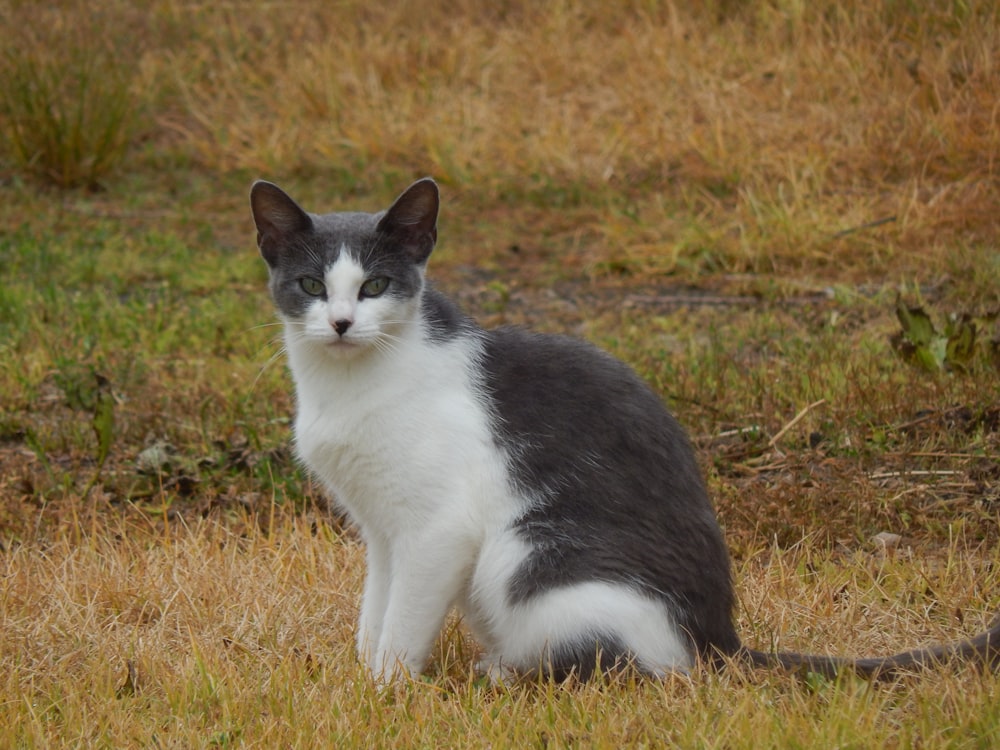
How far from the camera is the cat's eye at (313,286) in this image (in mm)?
3281

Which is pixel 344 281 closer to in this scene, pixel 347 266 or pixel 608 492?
pixel 347 266

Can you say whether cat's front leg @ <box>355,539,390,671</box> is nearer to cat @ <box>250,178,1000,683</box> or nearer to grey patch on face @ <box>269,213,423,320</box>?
cat @ <box>250,178,1000,683</box>

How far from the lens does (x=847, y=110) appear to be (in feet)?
28.4

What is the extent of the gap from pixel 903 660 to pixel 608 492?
0.82 m

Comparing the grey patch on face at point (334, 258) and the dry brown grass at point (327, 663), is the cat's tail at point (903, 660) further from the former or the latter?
the grey patch on face at point (334, 258)

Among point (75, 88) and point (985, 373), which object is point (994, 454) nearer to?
point (985, 373)

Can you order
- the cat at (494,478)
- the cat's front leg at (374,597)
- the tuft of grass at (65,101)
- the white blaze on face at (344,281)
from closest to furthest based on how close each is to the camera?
1. the cat at (494,478)
2. the white blaze on face at (344,281)
3. the cat's front leg at (374,597)
4. the tuft of grass at (65,101)

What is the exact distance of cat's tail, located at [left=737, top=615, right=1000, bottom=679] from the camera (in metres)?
2.88

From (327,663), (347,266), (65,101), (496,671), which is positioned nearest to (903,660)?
(496,671)

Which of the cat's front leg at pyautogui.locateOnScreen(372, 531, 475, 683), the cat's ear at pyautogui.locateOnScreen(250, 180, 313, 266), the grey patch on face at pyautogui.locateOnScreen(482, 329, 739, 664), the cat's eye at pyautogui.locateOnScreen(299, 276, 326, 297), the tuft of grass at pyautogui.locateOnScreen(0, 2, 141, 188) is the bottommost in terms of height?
the tuft of grass at pyautogui.locateOnScreen(0, 2, 141, 188)

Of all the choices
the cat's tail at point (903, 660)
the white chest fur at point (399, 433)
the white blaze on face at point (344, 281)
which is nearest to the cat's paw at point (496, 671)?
the white chest fur at point (399, 433)

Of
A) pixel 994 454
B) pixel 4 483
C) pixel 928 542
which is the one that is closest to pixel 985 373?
pixel 994 454

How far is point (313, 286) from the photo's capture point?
129 inches

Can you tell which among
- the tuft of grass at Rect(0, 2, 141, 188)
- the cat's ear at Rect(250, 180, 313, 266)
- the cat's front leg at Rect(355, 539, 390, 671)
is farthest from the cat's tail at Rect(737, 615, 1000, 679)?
the tuft of grass at Rect(0, 2, 141, 188)
